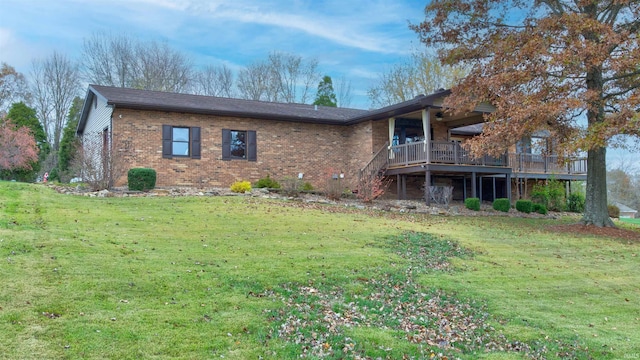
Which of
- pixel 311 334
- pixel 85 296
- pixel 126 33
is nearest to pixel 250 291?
pixel 311 334

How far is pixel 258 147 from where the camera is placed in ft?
67.4

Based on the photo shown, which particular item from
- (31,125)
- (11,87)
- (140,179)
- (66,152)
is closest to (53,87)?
(11,87)

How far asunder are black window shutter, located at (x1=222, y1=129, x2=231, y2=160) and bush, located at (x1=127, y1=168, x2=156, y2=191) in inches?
140

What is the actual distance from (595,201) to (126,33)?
3472 centimetres

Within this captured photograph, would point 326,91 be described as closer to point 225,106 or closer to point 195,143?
point 225,106

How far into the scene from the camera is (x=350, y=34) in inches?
821

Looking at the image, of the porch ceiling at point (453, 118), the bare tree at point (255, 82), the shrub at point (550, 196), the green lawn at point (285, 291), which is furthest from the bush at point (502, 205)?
the bare tree at point (255, 82)

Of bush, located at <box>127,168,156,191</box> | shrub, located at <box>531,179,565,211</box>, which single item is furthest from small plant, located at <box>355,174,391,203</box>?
shrub, located at <box>531,179,565,211</box>

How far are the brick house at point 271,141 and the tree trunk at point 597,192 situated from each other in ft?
3.62

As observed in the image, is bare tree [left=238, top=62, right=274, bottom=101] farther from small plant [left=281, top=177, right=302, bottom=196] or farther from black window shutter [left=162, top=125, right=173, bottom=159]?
small plant [left=281, top=177, right=302, bottom=196]

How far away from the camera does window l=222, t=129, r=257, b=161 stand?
19859 millimetres

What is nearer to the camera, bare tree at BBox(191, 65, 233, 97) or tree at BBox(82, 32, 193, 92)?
tree at BBox(82, 32, 193, 92)

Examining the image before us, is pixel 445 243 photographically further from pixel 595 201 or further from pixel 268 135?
pixel 268 135

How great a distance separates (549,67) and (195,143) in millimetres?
12427
